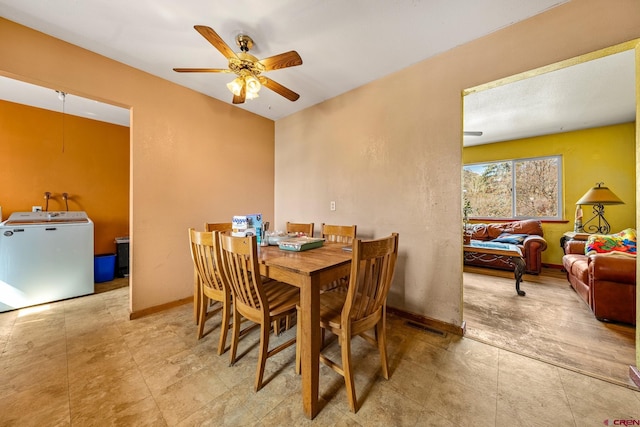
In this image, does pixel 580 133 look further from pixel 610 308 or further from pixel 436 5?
pixel 436 5

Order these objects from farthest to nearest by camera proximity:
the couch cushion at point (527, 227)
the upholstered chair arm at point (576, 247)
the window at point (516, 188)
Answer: the window at point (516, 188), the couch cushion at point (527, 227), the upholstered chair arm at point (576, 247)

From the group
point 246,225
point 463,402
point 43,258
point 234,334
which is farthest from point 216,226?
point 463,402

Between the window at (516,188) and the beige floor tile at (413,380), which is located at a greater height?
the window at (516,188)

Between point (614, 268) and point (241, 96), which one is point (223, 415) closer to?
point (241, 96)

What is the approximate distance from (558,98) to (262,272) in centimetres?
425

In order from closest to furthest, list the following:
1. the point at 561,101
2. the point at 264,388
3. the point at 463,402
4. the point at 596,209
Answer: the point at 463,402 < the point at 264,388 < the point at 561,101 < the point at 596,209

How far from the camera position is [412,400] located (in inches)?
51.9

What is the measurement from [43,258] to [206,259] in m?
2.47

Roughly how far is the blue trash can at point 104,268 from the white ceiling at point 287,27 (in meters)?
2.75

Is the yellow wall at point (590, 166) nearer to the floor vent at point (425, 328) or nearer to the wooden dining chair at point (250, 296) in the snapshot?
the floor vent at point (425, 328)

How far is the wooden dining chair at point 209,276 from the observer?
1.65 meters

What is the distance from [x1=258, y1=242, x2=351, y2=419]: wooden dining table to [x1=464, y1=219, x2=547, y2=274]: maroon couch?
3.68 meters

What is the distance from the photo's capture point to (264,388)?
1.41 metres

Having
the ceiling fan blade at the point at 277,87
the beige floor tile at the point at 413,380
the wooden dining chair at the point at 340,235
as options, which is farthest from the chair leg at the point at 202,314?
the ceiling fan blade at the point at 277,87
